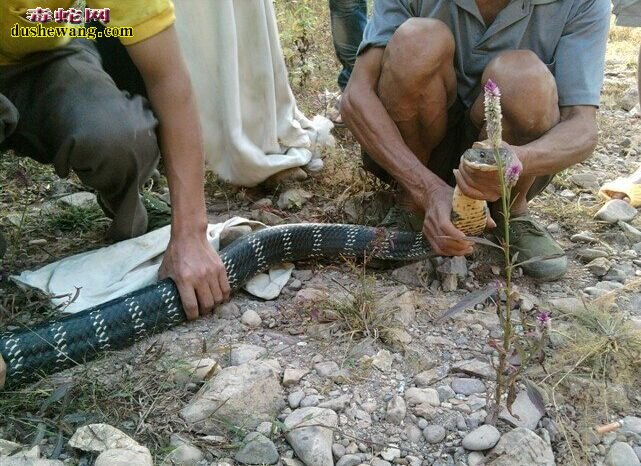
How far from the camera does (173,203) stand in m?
2.69

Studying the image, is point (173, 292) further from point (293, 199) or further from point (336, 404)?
point (293, 199)

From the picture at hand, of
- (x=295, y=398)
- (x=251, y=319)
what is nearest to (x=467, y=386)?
(x=295, y=398)

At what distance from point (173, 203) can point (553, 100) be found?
1.57 m

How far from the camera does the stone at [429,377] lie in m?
2.32

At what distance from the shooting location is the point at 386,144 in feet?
10.1

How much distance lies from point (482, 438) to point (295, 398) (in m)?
0.58

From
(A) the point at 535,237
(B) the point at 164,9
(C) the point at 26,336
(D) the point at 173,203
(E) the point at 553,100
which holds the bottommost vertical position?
(A) the point at 535,237

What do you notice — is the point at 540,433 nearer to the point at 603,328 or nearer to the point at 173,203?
the point at 603,328

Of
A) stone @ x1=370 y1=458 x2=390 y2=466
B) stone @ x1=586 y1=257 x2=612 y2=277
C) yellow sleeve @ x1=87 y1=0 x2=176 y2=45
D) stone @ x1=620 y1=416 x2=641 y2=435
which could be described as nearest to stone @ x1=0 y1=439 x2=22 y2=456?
stone @ x1=370 y1=458 x2=390 y2=466

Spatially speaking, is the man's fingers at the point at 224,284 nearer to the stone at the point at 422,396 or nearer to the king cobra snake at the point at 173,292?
the king cobra snake at the point at 173,292

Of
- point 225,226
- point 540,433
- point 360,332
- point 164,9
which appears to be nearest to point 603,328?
point 540,433

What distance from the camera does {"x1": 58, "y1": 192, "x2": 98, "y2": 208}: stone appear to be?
356 centimetres

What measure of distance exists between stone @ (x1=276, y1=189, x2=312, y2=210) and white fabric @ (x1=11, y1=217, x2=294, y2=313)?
24.4 inches

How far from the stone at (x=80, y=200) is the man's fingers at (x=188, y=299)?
1162mm
